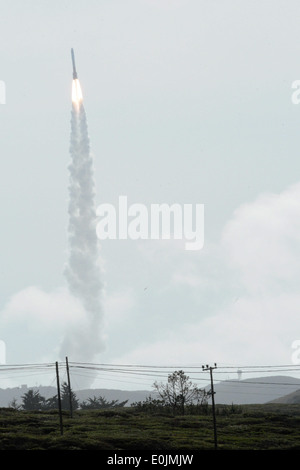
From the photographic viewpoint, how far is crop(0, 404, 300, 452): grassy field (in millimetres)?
96625

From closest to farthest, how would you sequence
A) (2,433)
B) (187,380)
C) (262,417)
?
(2,433)
(262,417)
(187,380)

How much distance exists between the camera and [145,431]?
11112cm

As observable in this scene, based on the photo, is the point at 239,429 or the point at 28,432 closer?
the point at 28,432

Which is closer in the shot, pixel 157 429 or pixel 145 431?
pixel 145 431

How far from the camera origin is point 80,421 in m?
125

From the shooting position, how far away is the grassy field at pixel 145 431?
96625 mm
